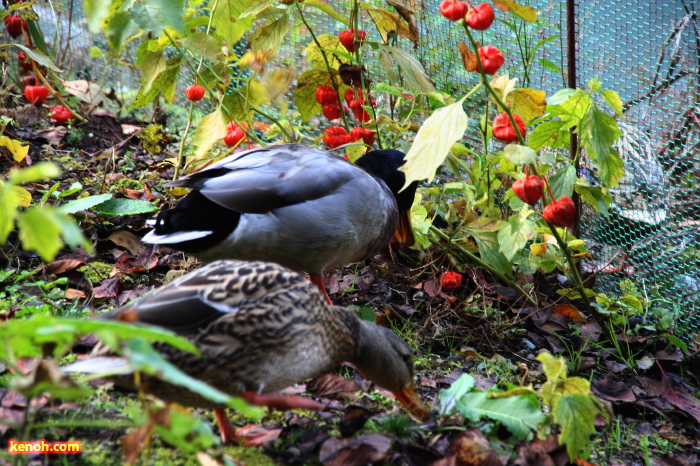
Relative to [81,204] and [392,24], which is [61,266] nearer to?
[81,204]

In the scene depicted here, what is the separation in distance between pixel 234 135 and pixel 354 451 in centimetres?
242

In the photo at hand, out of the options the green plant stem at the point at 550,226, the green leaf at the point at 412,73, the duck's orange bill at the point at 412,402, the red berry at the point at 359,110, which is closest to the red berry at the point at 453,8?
the green plant stem at the point at 550,226

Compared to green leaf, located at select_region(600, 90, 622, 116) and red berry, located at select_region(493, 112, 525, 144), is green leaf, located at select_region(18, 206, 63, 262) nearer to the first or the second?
red berry, located at select_region(493, 112, 525, 144)

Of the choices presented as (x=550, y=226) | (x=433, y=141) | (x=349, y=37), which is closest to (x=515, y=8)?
(x=433, y=141)

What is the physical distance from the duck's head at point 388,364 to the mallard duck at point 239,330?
8.8 inches

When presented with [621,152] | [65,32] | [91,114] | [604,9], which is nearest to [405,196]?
[621,152]

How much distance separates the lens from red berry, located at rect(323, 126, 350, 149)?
4.12 metres

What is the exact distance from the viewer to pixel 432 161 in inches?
105

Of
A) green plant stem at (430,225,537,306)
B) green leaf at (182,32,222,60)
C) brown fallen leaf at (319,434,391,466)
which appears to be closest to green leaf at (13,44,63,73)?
green leaf at (182,32,222,60)

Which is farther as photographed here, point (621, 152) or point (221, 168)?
point (621, 152)

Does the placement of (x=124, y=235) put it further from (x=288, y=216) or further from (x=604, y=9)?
(x=604, y=9)

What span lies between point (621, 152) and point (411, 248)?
135 centimetres

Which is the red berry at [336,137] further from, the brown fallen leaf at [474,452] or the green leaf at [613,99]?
the brown fallen leaf at [474,452]

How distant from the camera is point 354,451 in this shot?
2232 millimetres
